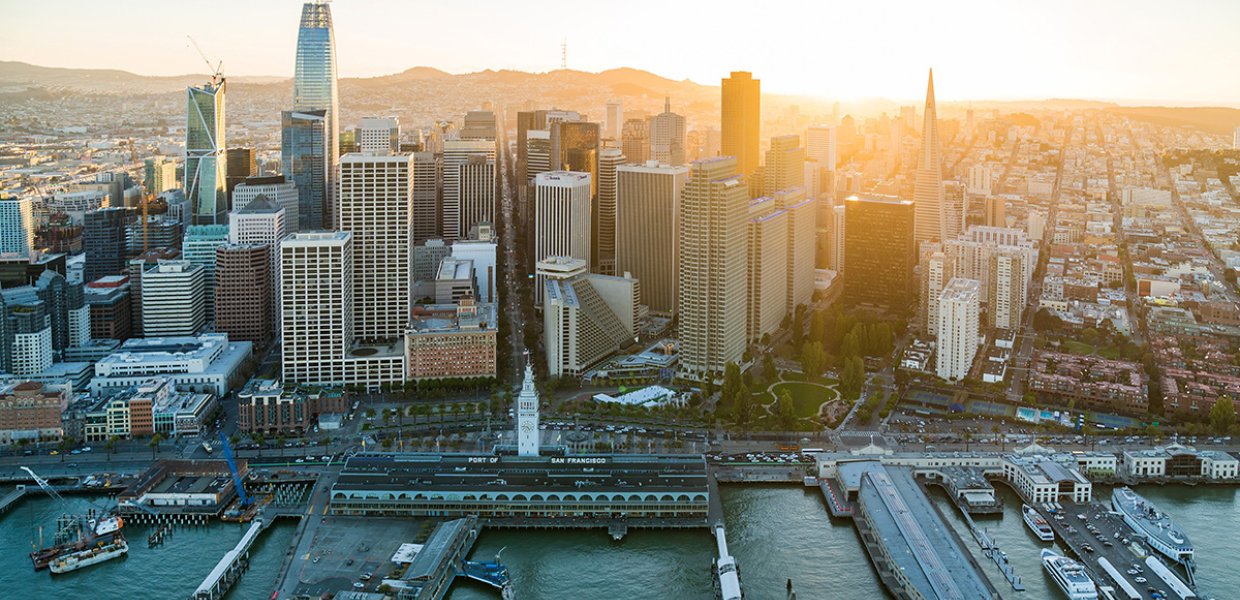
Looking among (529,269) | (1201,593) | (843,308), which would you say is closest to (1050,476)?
(1201,593)

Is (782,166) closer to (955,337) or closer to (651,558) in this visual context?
(955,337)

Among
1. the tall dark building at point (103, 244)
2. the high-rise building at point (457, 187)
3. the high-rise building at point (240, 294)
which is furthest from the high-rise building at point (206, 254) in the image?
the high-rise building at point (457, 187)

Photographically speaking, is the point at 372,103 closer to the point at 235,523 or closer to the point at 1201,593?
the point at 235,523

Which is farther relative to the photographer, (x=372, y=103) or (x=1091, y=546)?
(x=372, y=103)

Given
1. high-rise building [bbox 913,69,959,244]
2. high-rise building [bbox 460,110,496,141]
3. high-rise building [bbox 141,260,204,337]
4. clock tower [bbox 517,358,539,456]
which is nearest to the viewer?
clock tower [bbox 517,358,539,456]

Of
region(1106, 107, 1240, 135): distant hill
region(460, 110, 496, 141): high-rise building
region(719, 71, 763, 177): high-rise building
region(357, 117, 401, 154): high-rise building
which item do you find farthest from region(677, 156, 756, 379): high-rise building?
region(357, 117, 401, 154): high-rise building

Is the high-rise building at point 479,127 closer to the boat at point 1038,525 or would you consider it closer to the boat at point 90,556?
the boat at point 90,556

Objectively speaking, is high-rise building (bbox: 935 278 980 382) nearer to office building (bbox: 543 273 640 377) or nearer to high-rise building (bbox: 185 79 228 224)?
office building (bbox: 543 273 640 377)
